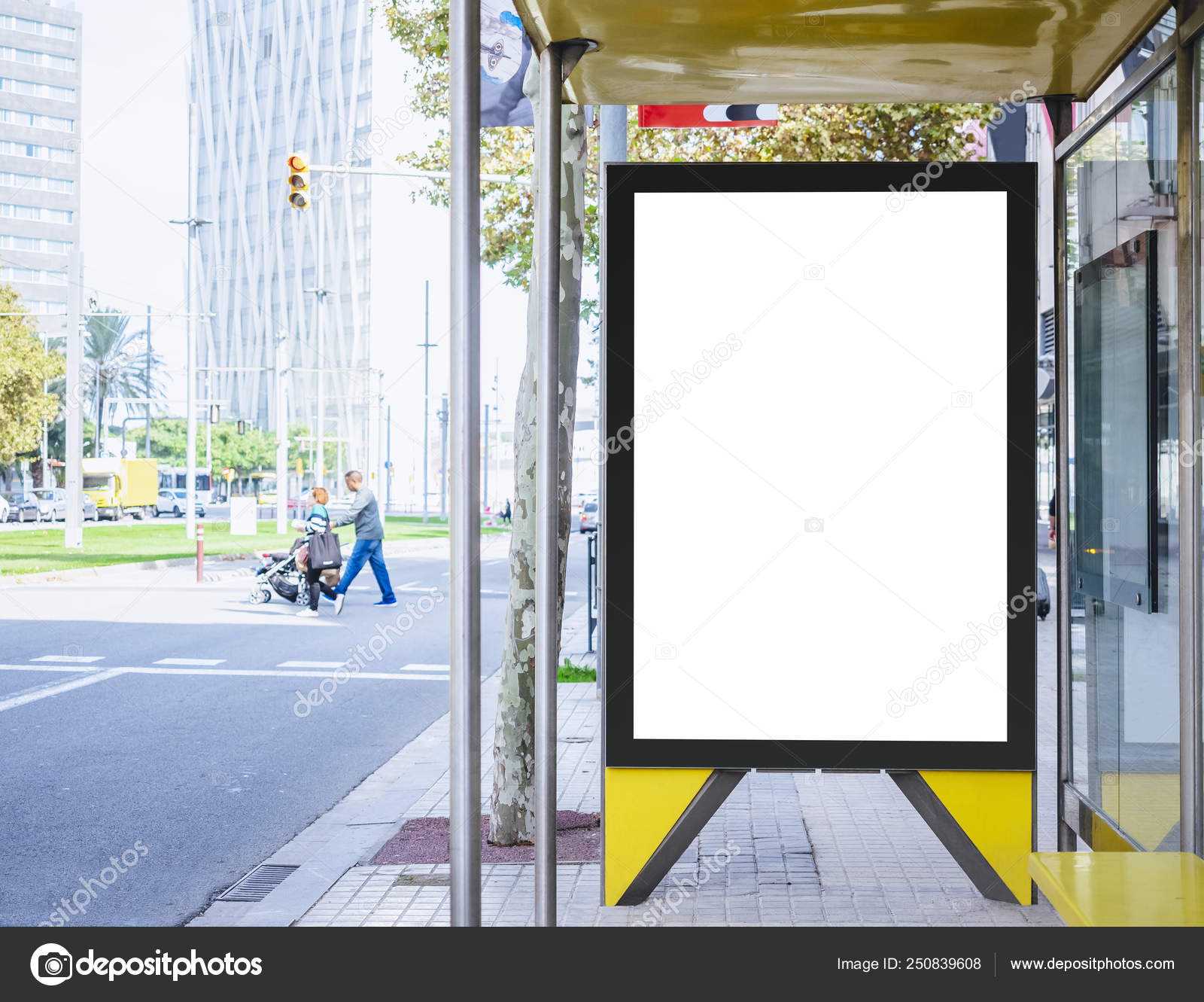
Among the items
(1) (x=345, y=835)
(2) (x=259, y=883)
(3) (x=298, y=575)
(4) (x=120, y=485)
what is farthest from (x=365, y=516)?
(4) (x=120, y=485)

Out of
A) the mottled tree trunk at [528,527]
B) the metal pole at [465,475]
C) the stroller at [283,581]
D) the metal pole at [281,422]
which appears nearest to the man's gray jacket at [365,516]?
the stroller at [283,581]

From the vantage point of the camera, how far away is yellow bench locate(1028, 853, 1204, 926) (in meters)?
3.13

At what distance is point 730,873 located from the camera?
214 inches

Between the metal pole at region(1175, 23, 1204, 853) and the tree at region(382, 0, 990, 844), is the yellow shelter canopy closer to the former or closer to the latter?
the metal pole at region(1175, 23, 1204, 853)

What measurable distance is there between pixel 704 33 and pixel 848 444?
4.65ft

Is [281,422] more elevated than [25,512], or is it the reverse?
[281,422]

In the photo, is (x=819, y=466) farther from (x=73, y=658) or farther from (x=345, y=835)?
(x=73, y=658)

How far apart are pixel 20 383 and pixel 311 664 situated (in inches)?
934

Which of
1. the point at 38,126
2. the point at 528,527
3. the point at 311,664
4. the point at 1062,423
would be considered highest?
the point at 38,126

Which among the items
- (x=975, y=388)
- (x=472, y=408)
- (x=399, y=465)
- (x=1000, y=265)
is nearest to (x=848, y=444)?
(x=975, y=388)

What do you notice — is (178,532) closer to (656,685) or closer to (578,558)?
(578,558)

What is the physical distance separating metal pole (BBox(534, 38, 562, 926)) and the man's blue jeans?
1330 centimetres

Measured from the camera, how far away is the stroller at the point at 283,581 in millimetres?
18453

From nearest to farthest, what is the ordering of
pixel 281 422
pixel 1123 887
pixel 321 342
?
pixel 1123 887 < pixel 281 422 < pixel 321 342
